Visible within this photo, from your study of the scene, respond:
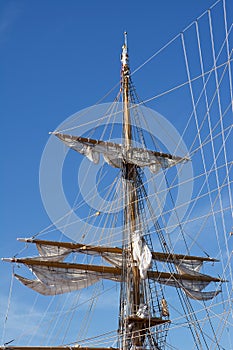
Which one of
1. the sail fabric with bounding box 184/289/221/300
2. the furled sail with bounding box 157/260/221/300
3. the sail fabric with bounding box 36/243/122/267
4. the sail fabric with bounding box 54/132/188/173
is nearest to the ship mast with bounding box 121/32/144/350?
the sail fabric with bounding box 54/132/188/173

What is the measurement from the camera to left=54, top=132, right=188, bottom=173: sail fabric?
2578 cm

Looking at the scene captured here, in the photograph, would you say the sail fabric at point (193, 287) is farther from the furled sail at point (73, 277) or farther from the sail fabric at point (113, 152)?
the sail fabric at point (113, 152)

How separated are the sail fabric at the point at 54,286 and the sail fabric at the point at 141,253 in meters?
2.60

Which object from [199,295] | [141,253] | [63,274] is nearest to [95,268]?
[63,274]

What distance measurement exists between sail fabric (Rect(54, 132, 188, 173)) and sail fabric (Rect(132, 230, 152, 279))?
395 centimetres

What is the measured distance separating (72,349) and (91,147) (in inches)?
332

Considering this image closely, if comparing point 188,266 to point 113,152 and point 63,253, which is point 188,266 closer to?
point 63,253

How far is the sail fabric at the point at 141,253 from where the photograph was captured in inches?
882

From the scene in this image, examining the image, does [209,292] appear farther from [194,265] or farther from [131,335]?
[131,335]

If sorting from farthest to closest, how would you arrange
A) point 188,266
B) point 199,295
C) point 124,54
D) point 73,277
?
point 124,54 → point 188,266 → point 199,295 → point 73,277

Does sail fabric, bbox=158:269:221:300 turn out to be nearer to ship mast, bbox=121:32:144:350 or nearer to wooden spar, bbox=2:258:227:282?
wooden spar, bbox=2:258:227:282

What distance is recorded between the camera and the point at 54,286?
79.3 ft

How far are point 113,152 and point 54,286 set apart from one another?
6307mm

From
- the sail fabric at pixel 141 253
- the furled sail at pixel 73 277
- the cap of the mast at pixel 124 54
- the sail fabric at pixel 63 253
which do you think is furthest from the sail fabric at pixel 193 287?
the cap of the mast at pixel 124 54
